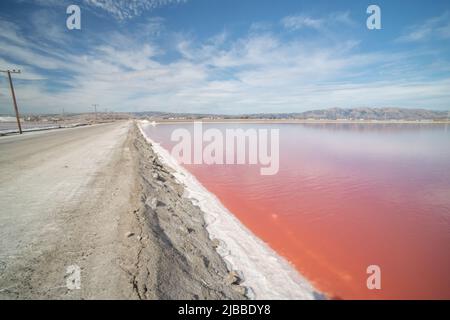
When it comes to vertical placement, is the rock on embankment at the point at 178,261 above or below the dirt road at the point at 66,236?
below

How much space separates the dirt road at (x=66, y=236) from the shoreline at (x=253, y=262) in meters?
2.07

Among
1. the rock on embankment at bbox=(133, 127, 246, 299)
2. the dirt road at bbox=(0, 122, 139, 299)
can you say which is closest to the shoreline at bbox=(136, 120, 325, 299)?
the rock on embankment at bbox=(133, 127, 246, 299)

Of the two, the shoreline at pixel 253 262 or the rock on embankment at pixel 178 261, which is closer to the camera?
the rock on embankment at pixel 178 261

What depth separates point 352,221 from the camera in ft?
22.2

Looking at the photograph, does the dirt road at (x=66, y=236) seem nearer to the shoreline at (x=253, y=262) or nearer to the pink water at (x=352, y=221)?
the shoreline at (x=253, y=262)

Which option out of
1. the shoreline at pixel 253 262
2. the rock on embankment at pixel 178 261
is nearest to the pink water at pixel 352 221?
the shoreline at pixel 253 262

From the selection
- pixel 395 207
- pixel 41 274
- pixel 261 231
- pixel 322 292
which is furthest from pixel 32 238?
pixel 395 207

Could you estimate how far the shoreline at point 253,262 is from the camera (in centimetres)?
397

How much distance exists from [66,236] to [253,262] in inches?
149

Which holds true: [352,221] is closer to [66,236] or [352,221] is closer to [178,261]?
[178,261]

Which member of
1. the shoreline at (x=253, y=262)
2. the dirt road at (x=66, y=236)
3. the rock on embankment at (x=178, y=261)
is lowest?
the shoreline at (x=253, y=262)

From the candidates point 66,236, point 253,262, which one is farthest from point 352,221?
point 66,236

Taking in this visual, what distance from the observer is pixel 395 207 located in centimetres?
779
